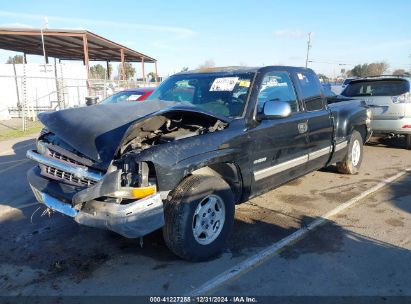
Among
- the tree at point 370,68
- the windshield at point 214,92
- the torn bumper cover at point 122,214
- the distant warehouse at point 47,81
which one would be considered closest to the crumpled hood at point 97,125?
the torn bumper cover at point 122,214

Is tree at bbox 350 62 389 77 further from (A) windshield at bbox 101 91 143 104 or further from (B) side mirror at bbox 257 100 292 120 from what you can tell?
(B) side mirror at bbox 257 100 292 120

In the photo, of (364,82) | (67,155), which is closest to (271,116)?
(67,155)

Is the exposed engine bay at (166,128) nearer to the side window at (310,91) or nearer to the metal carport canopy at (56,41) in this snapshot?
the side window at (310,91)

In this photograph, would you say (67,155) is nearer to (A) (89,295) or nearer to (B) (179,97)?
(A) (89,295)

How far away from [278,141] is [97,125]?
2.10m

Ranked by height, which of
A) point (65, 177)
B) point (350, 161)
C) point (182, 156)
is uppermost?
point (182, 156)

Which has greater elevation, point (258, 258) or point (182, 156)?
point (182, 156)

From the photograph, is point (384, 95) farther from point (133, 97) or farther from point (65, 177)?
point (65, 177)

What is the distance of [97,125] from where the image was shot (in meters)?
3.70

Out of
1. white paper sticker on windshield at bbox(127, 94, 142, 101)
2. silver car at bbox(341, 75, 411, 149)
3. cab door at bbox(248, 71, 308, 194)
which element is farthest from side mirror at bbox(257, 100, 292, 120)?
white paper sticker on windshield at bbox(127, 94, 142, 101)

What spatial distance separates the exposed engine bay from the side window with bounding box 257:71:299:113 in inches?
30.1

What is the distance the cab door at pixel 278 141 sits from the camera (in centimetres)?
439

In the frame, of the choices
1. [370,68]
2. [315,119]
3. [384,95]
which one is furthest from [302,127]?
[370,68]

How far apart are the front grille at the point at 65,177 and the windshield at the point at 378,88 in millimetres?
7716
